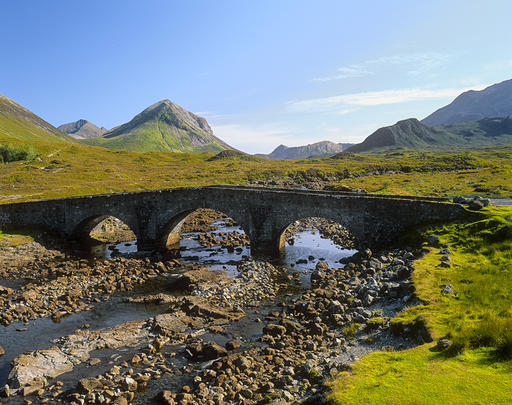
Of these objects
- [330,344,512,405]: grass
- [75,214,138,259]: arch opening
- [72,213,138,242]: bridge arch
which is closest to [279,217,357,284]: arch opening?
[330,344,512,405]: grass

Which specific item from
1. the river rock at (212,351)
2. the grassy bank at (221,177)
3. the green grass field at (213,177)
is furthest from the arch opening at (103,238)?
the river rock at (212,351)

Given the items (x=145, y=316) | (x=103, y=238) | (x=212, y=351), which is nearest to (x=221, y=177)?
(x=103, y=238)

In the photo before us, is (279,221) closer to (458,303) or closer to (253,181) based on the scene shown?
(458,303)

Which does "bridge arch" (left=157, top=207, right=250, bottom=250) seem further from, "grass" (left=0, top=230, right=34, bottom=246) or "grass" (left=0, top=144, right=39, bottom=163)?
"grass" (left=0, top=144, right=39, bottom=163)

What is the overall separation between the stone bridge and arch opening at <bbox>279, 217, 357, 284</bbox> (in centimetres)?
256

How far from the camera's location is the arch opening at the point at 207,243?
3653 centimetres

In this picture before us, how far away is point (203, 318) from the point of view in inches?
868

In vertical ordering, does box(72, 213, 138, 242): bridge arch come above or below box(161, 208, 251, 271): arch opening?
above

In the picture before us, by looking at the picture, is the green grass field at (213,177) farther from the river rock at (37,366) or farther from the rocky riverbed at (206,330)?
the river rock at (37,366)

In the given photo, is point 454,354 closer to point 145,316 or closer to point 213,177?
point 145,316

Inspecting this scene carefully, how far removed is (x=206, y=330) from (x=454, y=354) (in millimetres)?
13511

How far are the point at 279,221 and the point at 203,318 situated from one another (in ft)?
50.9

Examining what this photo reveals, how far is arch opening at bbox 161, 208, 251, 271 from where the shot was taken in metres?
36.5

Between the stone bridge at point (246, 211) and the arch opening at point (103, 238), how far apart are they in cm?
31
